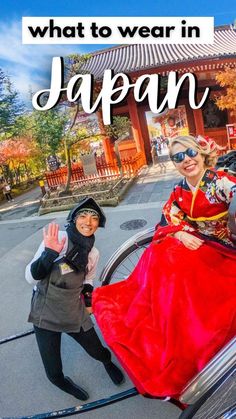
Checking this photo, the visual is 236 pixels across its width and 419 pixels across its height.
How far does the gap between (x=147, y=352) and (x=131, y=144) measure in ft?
39.4

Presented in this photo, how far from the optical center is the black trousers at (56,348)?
1.89 meters

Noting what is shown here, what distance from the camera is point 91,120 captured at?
39.1ft

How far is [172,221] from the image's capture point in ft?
6.34

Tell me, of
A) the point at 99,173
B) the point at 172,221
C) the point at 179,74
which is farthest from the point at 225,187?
the point at 179,74

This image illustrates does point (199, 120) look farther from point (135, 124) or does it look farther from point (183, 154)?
point (183, 154)

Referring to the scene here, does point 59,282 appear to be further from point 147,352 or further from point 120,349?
point 147,352

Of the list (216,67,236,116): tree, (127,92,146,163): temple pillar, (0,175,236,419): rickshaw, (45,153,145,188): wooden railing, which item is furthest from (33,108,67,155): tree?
(0,175,236,419): rickshaw

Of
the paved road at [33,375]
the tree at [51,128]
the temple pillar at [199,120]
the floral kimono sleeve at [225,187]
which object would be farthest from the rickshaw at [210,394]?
the temple pillar at [199,120]

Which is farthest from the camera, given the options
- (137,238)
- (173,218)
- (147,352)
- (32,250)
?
(32,250)

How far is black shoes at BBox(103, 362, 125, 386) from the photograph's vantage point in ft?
6.77

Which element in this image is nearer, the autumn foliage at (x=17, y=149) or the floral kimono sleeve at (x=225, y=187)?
the floral kimono sleeve at (x=225, y=187)

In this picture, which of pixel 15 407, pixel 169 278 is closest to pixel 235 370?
pixel 169 278

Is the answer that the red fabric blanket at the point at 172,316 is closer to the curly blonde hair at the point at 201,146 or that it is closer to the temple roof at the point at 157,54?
the curly blonde hair at the point at 201,146

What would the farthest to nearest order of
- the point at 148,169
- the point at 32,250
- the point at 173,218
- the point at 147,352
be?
the point at 148,169 < the point at 32,250 < the point at 173,218 < the point at 147,352
